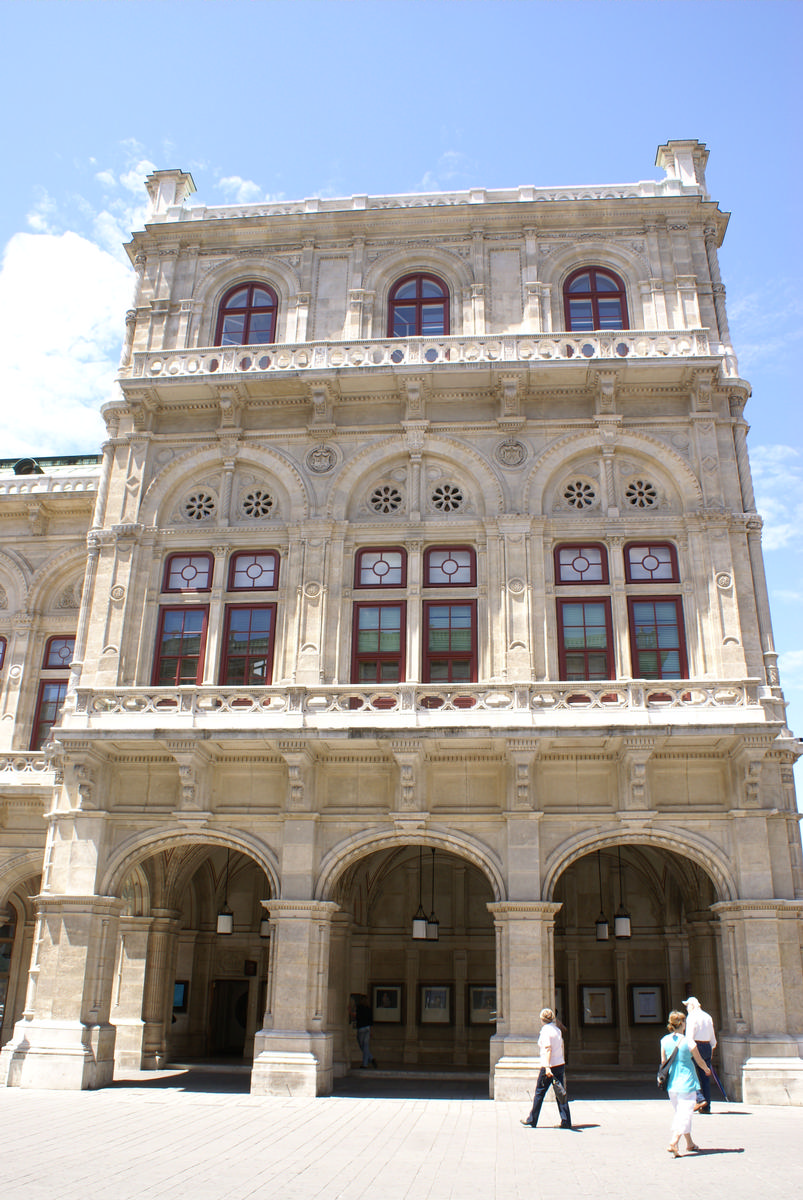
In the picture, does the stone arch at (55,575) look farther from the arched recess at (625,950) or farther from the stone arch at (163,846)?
the arched recess at (625,950)

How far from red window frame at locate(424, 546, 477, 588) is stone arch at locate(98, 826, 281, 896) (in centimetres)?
707

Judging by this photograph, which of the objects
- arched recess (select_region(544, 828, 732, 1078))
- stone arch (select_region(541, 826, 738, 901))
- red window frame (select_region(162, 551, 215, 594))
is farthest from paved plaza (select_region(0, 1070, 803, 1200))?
red window frame (select_region(162, 551, 215, 594))

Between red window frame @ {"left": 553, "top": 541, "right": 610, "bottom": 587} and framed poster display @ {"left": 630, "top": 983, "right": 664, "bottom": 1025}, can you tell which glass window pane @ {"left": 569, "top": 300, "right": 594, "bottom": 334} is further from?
framed poster display @ {"left": 630, "top": 983, "right": 664, "bottom": 1025}

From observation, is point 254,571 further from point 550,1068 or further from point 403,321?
point 550,1068

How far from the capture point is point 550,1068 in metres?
14.5

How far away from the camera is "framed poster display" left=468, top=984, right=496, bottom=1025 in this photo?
25375mm

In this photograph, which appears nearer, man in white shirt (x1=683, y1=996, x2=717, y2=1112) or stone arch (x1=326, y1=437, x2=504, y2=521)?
man in white shirt (x1=683, y1=996, x2=717, y2=1112)

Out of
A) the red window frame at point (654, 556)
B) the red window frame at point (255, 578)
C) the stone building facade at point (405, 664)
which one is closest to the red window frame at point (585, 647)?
the stone building facade at point (405, 664)

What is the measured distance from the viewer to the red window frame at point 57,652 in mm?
28031

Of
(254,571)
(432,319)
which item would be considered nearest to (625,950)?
(254,571)

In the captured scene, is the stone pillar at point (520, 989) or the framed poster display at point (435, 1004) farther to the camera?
the framed poster display at point (435, 1004)

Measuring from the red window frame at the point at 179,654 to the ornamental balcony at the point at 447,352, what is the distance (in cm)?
577

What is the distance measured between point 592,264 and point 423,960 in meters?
19.1

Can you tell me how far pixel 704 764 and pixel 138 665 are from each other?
12.9 m
